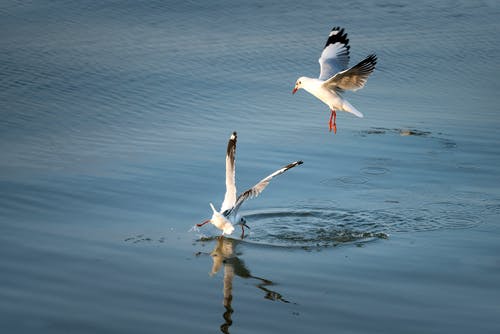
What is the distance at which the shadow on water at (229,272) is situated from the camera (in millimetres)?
8336

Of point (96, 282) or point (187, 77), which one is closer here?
point (96, 282)

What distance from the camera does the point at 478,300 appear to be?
28.1ft

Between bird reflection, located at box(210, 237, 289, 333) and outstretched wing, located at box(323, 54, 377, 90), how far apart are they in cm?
265

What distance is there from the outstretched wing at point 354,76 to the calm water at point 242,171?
5.08 feet

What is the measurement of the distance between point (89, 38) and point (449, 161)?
1035 cm

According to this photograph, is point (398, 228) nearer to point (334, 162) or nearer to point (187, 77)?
point (334, 162)

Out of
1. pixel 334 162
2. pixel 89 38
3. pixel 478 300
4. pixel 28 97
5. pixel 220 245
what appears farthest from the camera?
pixel 89 38

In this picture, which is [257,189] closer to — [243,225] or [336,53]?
[243,225]

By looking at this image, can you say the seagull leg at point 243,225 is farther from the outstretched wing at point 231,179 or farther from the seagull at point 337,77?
the seagull at point 337,77

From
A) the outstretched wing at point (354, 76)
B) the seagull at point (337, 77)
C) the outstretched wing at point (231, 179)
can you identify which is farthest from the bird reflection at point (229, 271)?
the outstretched wing at point (354, 76)

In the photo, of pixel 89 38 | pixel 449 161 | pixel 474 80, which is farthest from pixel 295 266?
pixel 89 38

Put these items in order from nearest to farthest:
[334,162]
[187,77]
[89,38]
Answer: [334,162]
[187,77]
[89,38]

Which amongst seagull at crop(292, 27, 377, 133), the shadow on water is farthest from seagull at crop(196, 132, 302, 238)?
seagull at crop(292, 27, 377, 133)

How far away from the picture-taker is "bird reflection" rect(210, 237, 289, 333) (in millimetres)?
8312
